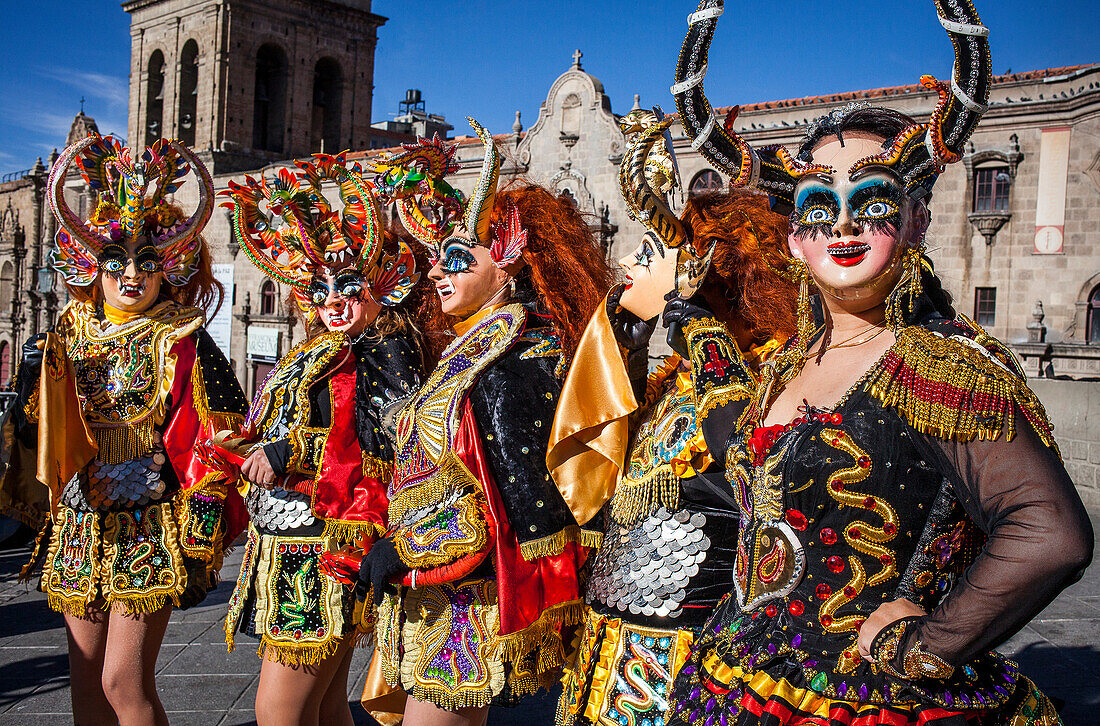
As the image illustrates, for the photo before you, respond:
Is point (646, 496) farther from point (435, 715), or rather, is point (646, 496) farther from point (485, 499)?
point (435, 715)

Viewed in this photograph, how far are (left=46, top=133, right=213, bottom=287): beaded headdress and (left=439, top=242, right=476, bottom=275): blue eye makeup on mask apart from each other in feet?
5.10

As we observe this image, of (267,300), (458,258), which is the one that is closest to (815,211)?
(458,258)

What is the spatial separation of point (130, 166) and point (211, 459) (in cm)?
132

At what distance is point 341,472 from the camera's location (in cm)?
331

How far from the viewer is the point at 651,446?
2.53 metres

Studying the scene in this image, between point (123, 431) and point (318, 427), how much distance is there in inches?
37.8

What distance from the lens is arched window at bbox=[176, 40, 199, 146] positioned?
3581 cm

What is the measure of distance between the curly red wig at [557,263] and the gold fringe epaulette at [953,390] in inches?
52.3

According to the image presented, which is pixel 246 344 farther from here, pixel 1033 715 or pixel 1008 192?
pixel 1033 715

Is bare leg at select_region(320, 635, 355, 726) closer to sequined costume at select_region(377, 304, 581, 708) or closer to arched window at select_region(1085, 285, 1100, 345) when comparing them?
sequined costume at select_region(377, 304, 581, 708)

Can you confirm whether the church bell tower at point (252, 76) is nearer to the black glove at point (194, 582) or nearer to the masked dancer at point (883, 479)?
the black glove at point (194, 582)

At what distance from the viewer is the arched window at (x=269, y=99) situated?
119ft

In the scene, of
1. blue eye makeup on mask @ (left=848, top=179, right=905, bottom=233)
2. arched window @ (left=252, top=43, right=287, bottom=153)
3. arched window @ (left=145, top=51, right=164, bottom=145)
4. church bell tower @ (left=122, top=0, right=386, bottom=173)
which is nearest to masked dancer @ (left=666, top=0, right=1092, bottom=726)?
blue eye makeup on mask @ (left=848, top=179, right=905, bottom=233)

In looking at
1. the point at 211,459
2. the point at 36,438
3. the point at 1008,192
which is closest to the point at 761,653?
the point at 211,459
